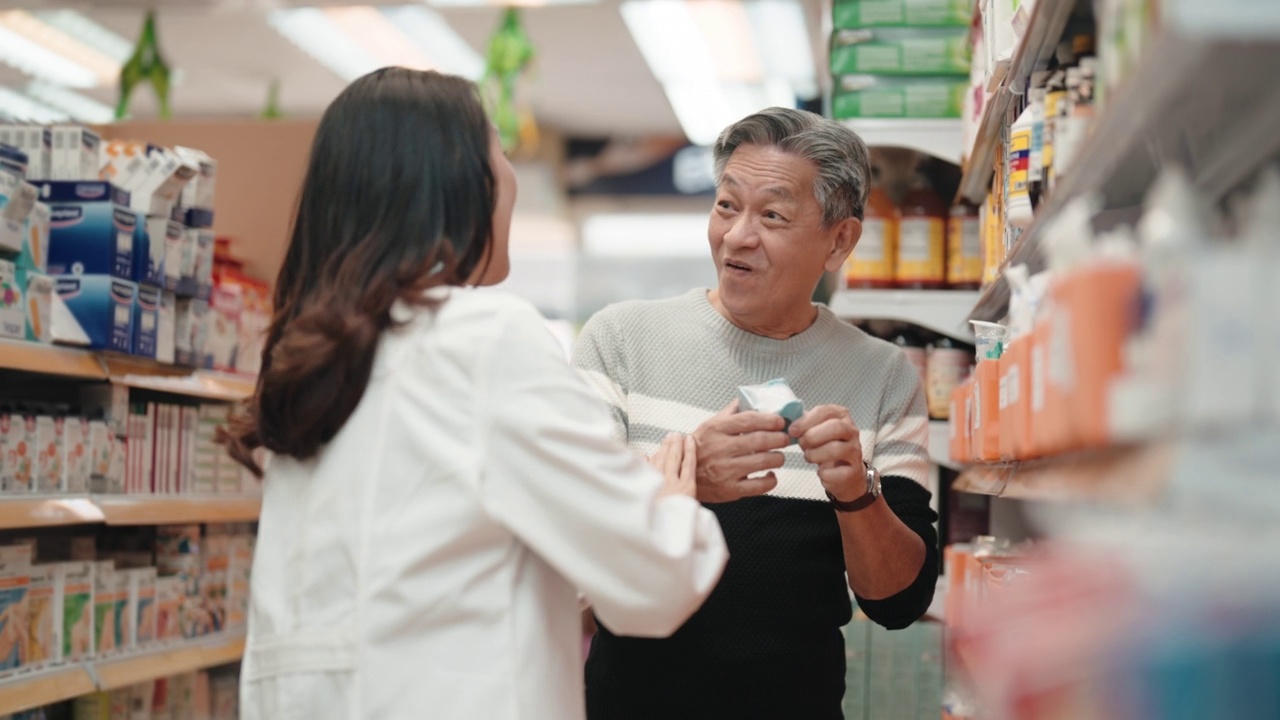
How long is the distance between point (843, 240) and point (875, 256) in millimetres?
772

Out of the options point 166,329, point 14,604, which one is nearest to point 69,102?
point 166,329

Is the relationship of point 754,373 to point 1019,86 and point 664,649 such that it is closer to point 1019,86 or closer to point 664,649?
point 664,649

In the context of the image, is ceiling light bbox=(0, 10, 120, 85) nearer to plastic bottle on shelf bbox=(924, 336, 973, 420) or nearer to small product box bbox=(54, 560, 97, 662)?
small product box bbox=(54, 560, 97, 662)

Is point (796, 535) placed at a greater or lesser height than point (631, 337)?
lesser

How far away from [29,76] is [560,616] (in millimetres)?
8463

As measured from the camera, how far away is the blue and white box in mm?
3531

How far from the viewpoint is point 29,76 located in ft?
29.1

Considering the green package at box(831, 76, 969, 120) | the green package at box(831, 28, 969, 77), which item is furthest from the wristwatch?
the green package at box(831, 28, 969, 77)

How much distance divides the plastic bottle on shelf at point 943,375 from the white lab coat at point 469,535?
5.31ft

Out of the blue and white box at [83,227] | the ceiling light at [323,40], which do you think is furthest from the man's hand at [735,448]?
the ceiling light at [323,40]

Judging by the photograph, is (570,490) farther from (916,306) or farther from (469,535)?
(916,306)

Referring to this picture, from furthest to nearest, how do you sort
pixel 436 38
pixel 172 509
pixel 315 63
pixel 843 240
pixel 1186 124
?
pixel 315 63
pixel 436 38
pixel 172 509
pixel 843 240
pixel 1186 124

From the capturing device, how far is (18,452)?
10.8 ft

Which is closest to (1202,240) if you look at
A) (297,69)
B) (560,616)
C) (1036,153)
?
(1036,153)
